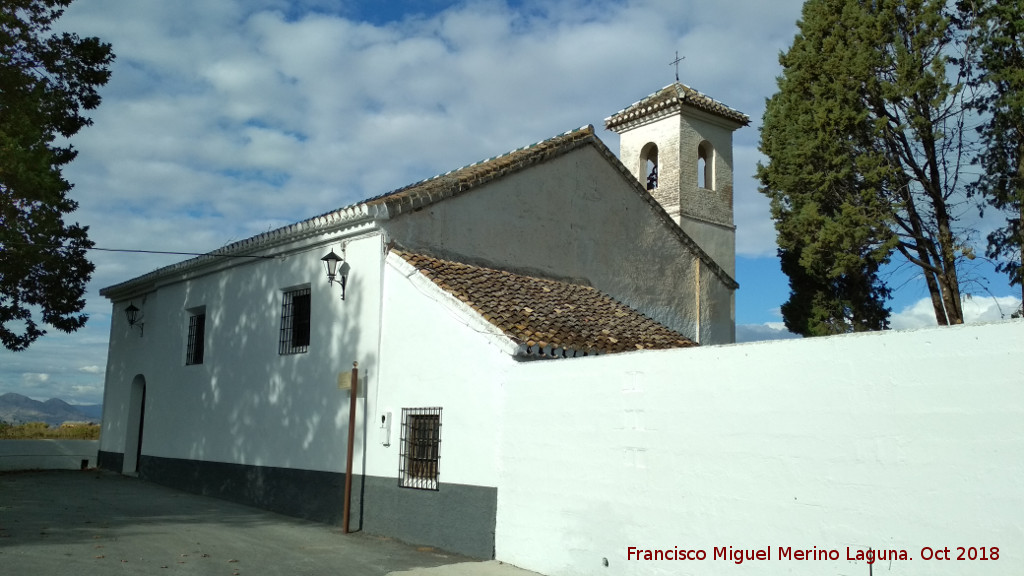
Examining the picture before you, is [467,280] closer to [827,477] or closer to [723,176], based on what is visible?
[827,477]

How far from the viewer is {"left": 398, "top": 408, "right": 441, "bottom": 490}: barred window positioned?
10.1m

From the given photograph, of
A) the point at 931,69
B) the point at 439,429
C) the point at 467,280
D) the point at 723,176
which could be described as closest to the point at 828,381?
the point at 439,429

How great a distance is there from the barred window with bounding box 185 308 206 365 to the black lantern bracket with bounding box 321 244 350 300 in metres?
4.80

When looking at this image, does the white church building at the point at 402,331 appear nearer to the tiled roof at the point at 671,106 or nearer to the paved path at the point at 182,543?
the paved path at the point at 182,543

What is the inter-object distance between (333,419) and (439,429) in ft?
7.92

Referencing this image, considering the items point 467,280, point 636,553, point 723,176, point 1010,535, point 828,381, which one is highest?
point 723,176

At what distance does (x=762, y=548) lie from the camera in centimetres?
639

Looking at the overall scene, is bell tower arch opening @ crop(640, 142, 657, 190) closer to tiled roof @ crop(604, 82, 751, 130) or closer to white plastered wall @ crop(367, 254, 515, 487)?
tiled roof @ crop(604, 82, 751, 130)

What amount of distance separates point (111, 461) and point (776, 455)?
54.9ft

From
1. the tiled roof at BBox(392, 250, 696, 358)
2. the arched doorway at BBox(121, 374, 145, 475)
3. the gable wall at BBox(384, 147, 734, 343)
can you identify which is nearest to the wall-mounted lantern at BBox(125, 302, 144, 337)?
the arched doorway at BBox(121, 374, 145, 475)

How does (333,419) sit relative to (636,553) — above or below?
above

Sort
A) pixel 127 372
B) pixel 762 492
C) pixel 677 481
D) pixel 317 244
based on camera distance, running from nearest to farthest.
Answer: pixel 762 492 → pixel 677 481 → pixel 317 244 → pixel 127 372

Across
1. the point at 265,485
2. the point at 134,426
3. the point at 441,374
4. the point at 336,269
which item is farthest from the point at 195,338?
the point at 441,374

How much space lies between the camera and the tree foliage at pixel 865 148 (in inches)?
645
